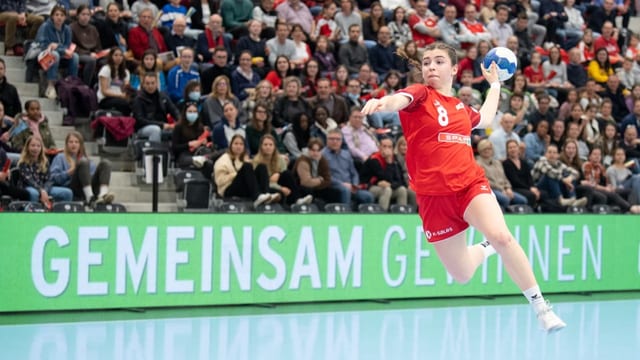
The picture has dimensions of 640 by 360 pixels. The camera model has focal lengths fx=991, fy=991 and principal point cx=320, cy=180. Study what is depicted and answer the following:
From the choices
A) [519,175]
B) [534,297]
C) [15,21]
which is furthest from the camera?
[519,175]

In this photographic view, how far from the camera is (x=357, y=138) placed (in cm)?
1443

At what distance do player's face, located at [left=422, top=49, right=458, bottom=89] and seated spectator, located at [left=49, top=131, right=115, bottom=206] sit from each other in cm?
550

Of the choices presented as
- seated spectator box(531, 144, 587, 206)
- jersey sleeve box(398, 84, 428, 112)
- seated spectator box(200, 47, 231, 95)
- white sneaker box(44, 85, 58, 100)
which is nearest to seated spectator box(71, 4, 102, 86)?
white sneaker box(44, 85, 58, 100)

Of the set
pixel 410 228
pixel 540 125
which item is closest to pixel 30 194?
pixel 410 228

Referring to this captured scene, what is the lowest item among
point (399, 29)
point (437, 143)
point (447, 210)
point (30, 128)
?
point (447, 210)

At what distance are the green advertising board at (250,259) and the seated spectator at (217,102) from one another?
2.63 m

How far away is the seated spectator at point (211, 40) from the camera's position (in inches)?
601

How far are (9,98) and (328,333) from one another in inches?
224

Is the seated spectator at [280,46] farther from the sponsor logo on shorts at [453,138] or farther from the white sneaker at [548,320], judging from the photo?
the white sneaker at [548,320]

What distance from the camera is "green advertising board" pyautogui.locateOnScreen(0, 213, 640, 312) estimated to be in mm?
10320

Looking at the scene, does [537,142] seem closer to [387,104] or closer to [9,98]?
[9,98]

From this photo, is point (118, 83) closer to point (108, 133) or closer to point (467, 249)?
point (108, 133)

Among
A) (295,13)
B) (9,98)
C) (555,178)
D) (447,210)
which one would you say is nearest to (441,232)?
(447,210)

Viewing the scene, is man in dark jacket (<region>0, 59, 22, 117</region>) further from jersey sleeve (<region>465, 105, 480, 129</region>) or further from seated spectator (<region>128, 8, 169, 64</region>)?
jersey sleeve (<region>465, 105, 480, 129</region>)
